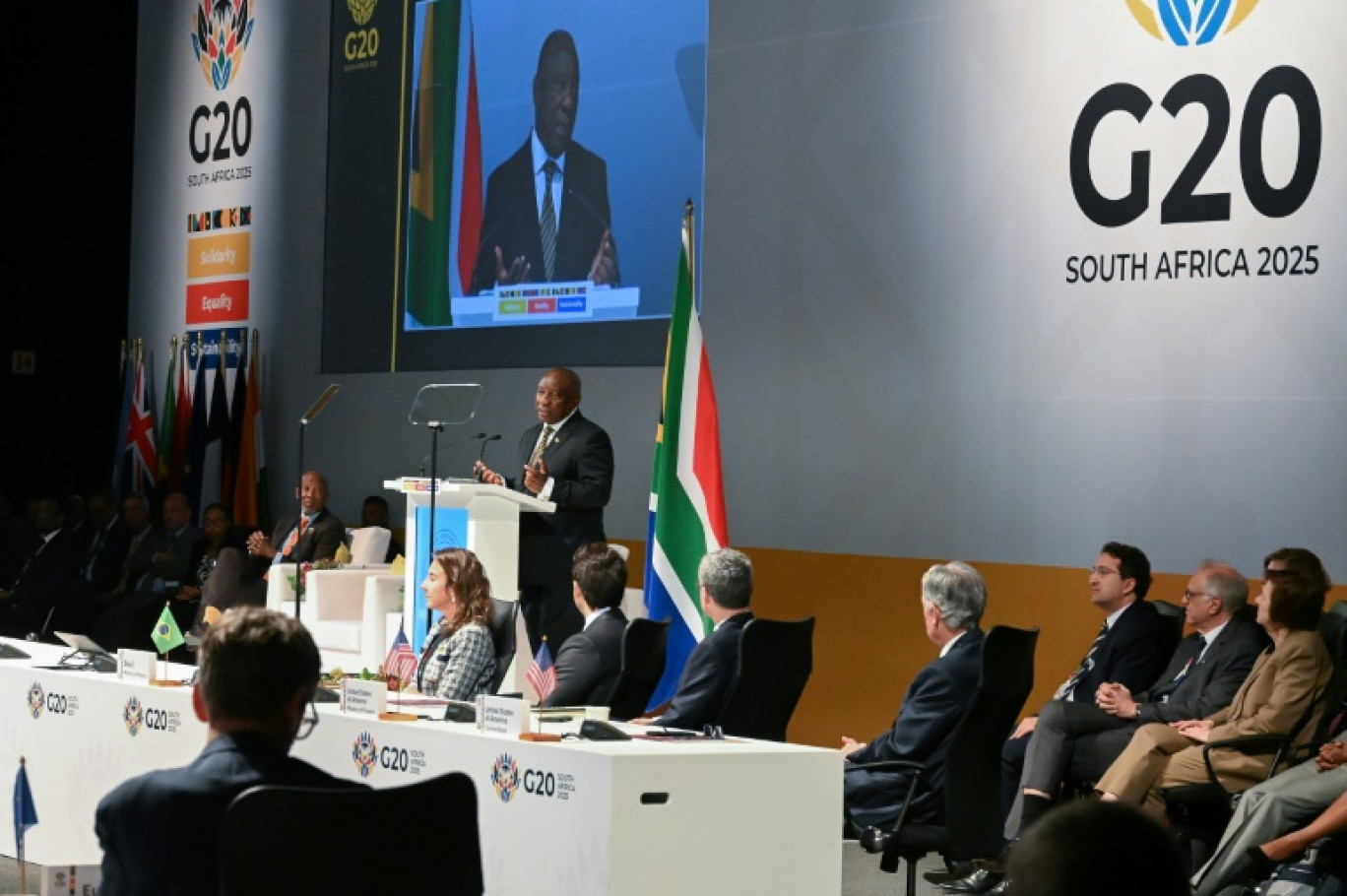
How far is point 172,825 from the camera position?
2.61 metres

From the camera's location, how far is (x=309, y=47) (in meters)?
12.0

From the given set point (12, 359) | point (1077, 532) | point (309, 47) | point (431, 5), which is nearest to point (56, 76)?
point (12, 359)

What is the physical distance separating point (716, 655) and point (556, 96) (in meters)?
4.93

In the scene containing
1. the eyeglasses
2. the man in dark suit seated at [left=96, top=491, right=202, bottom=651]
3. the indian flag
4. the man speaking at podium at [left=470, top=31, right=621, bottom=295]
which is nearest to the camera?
the eyeglasses

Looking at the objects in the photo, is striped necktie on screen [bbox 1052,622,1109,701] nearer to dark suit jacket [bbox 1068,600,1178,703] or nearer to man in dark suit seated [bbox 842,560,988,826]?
dark suit jacket [bbox 1068,600,1178,703]

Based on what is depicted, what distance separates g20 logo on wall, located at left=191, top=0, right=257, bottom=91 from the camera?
12523 millimetres

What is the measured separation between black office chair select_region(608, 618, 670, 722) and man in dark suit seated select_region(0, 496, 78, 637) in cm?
639

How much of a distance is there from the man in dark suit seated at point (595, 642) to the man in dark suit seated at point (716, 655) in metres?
0.25

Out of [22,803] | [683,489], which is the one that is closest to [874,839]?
[683,489]

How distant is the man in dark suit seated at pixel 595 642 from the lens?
6.18 metres

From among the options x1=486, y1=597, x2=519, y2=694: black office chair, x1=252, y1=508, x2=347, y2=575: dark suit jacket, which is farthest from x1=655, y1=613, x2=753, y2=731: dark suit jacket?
x1=252, y1=508, x2=347, y2=575: dark suit jacket

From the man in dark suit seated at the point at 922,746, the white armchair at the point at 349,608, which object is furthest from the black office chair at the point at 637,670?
the white armchair at the point at 349,608

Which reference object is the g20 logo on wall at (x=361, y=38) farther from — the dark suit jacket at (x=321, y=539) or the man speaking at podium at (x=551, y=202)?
the dark suit jacket at (x=321, y=539)

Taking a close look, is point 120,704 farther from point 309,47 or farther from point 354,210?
point 309,47
